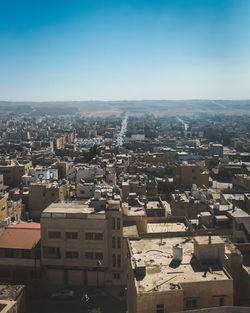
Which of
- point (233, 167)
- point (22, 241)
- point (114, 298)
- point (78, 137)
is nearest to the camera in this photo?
point (114, 298)

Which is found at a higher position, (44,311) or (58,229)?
(58,229)

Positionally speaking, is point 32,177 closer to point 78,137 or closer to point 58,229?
point 58,229

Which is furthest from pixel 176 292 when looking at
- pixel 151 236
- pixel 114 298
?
pixel 114 298

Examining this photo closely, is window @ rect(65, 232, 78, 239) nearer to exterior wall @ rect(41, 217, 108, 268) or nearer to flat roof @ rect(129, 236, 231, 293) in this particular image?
exterior wall @ rect(41, 217, 108, 268)

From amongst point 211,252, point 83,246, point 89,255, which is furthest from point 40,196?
point 211,252

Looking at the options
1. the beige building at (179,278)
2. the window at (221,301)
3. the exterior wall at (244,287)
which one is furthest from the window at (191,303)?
the exterior wall at (244,287)

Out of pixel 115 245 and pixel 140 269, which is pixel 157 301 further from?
pixel 115 245

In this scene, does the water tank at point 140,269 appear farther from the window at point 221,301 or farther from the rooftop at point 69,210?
the rooftop at point 69,210
